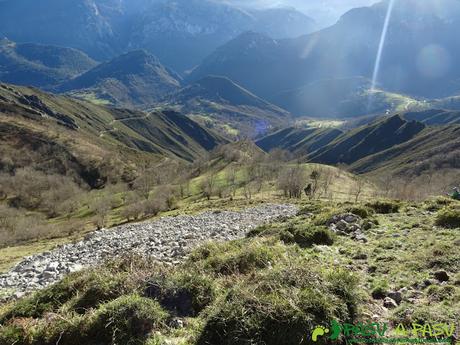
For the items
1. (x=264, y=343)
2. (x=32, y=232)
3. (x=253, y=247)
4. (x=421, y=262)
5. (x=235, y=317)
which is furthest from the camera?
(x=32, y=232)

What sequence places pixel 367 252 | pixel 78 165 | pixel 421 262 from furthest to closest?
pixel 78 165
pixel 367 252
pixel 421 262

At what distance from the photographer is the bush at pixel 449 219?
1816 cm

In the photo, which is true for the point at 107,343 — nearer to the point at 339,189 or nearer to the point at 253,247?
the point at 253,247

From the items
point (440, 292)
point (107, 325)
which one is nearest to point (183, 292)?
point (107, 325)

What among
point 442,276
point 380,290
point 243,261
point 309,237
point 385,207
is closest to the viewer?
point 380,290

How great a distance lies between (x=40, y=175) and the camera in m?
176

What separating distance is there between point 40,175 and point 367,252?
18884cm

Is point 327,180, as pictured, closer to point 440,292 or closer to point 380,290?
point 380,290

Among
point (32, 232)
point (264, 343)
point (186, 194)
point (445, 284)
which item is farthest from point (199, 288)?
point (186, 194)

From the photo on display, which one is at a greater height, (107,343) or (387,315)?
(387,315)

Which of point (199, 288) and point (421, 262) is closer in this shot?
point (199, 288)

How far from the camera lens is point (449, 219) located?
1850cm

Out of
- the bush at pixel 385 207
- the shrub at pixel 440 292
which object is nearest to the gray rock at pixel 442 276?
the shrub at pixel 440 292

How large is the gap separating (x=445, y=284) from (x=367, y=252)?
183 inches
